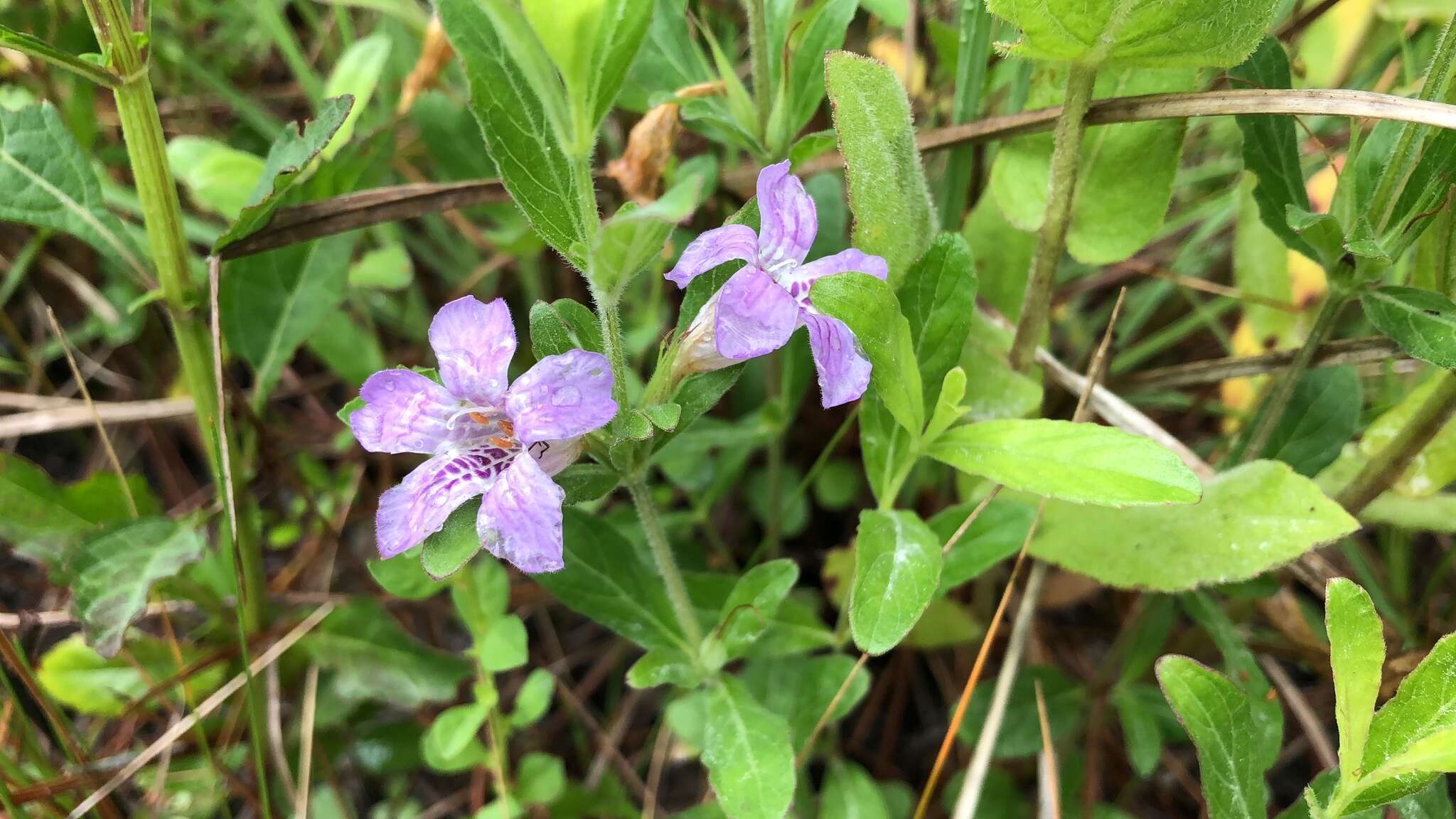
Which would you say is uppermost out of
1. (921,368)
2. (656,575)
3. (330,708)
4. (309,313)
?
(921,368)

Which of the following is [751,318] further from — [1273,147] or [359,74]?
[359,74]

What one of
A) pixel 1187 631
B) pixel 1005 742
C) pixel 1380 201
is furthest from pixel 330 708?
pixel 1380 201

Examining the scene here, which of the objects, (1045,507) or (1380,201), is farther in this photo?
(1045,507)

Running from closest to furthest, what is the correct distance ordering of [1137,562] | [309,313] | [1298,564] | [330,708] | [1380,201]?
[1380,201] < [1137,562] < [1298,564] < [309,313] < [330,708]

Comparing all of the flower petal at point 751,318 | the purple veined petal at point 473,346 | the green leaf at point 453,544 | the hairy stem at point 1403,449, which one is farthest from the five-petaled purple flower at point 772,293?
the hairy stem at point 1403,449

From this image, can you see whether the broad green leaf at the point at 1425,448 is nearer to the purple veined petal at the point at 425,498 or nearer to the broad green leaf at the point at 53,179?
the purple veined petal at the point at 425,498

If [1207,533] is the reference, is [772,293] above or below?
above

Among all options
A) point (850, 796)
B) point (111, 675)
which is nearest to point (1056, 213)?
point (850, 796)

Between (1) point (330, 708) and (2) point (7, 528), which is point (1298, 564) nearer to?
(1) point (330, 708)
